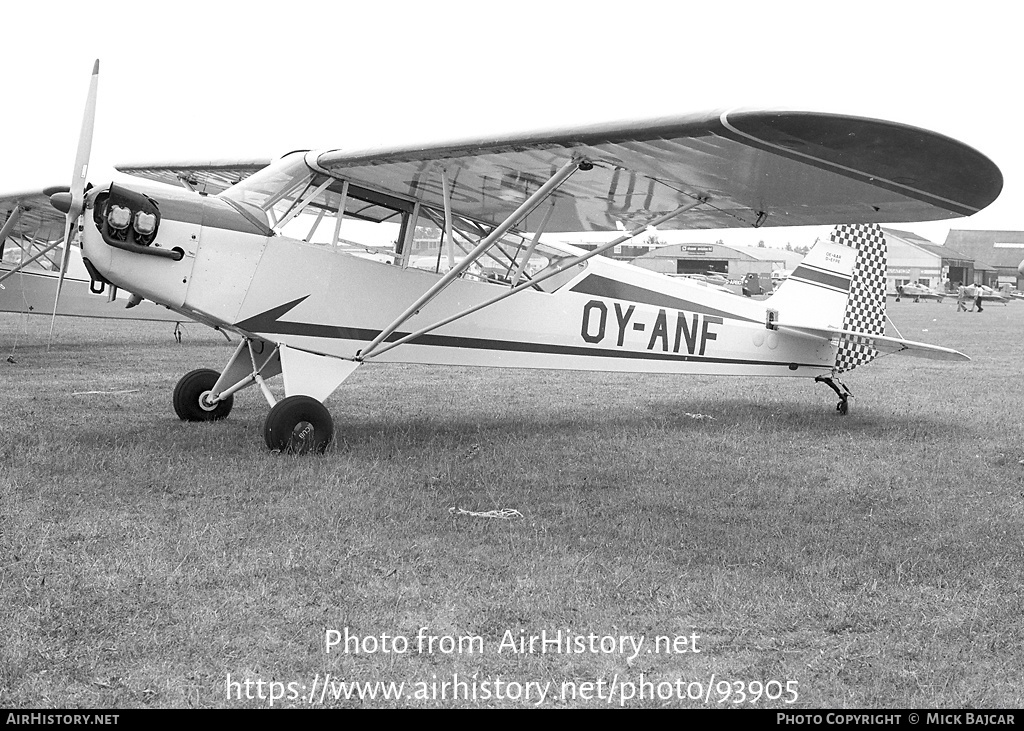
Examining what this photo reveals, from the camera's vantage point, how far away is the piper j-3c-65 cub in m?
4.86

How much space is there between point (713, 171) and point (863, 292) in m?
4.88

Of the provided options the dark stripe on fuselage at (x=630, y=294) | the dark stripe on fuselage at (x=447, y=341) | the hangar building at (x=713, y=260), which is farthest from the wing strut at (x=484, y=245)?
the hangar building at (x=713, y=260)

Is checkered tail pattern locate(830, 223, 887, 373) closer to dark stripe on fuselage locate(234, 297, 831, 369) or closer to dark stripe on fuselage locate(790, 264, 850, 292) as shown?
dark stripe on fuselage locate(790, 264, 850, 292)

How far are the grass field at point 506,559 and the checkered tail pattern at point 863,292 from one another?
1.42 metres

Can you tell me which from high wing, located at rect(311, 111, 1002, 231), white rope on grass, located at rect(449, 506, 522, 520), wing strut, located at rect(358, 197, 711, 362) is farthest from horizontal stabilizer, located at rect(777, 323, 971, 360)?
white rope on grass, located at rect(449, 506, 522, 520)

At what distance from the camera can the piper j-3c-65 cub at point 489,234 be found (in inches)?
191

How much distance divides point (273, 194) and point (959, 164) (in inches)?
178

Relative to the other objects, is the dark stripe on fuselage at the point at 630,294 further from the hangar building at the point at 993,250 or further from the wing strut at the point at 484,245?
the hangar building at the point at 993,250

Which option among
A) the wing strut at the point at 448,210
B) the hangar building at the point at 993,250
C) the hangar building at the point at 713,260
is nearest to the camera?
the wing strut at the point at 448,210

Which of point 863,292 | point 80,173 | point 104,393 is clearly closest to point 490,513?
point 80,173

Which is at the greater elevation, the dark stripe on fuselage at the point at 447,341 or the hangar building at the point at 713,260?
the hangar building at the point at 713,260

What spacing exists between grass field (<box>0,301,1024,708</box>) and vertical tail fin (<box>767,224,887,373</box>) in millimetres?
1514

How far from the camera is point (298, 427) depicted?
630 centimetres
